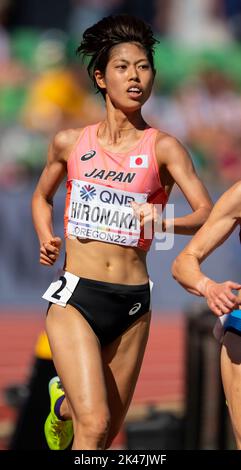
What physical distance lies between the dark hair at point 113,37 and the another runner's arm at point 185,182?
0.39 metres

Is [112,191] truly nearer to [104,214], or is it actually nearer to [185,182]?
[104,214]

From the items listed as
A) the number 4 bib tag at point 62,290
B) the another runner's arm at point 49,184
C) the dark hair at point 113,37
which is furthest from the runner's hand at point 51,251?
the dark hair at point 113,37

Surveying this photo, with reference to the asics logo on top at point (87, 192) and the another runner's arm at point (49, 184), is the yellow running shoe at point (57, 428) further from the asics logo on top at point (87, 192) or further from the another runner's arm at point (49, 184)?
the asics logo on top at point (87, 192)

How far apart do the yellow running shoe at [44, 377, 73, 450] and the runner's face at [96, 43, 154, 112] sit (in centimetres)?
148

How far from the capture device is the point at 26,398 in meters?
6.57

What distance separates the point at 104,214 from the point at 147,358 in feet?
28.2

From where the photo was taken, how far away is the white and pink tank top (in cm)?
494

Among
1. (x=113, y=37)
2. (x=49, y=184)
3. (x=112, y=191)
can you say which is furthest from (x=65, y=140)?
(x=113, y=37)

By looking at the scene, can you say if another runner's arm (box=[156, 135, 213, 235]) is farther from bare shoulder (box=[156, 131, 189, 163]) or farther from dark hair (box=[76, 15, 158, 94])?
dark hair (box=[76, 15, 158, 94])

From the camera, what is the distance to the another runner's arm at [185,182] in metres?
4.79
